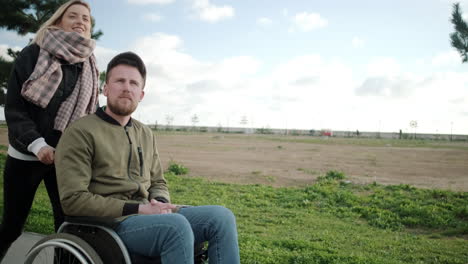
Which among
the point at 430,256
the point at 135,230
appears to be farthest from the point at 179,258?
the point at 430,256

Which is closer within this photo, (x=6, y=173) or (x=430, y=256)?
(x=6, y=173)

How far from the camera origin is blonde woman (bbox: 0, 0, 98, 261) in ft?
6.35

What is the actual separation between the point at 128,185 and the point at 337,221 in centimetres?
517

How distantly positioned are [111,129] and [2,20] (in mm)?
8560

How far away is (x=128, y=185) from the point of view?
1.76 metres

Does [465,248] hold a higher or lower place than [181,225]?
lower

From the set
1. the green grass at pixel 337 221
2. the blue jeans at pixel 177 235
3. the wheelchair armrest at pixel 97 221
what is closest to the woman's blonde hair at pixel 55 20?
the wheelchair armrest at pixel 97 221

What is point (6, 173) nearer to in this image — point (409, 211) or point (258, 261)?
point (258, 261)

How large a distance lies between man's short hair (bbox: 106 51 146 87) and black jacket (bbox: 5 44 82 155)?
39 centimetres

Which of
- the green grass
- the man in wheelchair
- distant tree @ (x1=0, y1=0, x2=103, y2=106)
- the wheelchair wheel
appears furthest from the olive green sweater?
distant tree @ (x1=0, y1=0, x2=103, y2=106)

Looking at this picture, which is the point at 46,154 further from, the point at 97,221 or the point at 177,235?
the point at 177,235

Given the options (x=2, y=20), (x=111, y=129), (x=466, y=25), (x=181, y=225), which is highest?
(x=2, y=20)

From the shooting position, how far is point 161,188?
2.06m

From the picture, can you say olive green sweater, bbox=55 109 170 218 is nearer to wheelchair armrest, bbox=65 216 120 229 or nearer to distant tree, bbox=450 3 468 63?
wheelchair armrest, bbox=65 216 120 229
